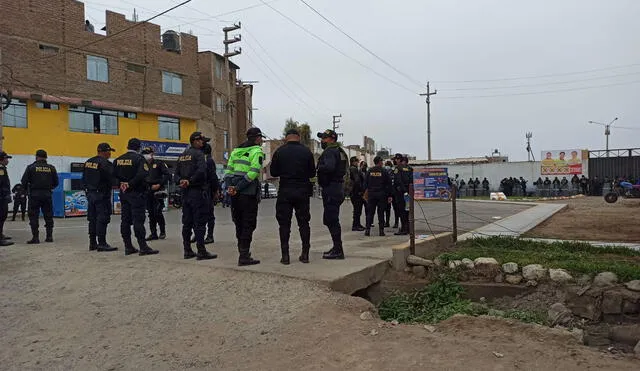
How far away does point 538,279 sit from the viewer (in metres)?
6.75

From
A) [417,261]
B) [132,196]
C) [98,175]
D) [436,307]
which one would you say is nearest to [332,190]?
[417,261]

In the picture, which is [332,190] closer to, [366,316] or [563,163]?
[366,316]

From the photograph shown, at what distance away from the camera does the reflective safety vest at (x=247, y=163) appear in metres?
6.25

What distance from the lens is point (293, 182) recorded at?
6.25 meters

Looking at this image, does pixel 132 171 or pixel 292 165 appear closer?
pixel 292 165

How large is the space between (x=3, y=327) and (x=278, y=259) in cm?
320

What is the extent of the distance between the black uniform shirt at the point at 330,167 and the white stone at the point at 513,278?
9.02 ft

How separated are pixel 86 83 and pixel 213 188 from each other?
22.5m

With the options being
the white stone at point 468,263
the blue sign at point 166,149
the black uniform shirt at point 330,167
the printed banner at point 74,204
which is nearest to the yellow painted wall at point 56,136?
the blue sign at point 166,149

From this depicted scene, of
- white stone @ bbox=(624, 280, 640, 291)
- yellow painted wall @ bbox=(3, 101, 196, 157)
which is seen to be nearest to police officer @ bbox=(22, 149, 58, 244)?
white stone @ bbox=(624, 280, 640, 291)

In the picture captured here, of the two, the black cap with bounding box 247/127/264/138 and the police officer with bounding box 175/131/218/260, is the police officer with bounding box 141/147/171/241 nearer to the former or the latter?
the police officer with bounding box 175/131/218/260

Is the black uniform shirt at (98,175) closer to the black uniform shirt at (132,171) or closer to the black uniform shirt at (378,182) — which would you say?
the black uniform shirt at (132,171)

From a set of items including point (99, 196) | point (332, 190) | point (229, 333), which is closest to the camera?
point (229, 333)

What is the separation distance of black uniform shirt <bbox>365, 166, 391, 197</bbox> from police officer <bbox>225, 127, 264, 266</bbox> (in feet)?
12.4
